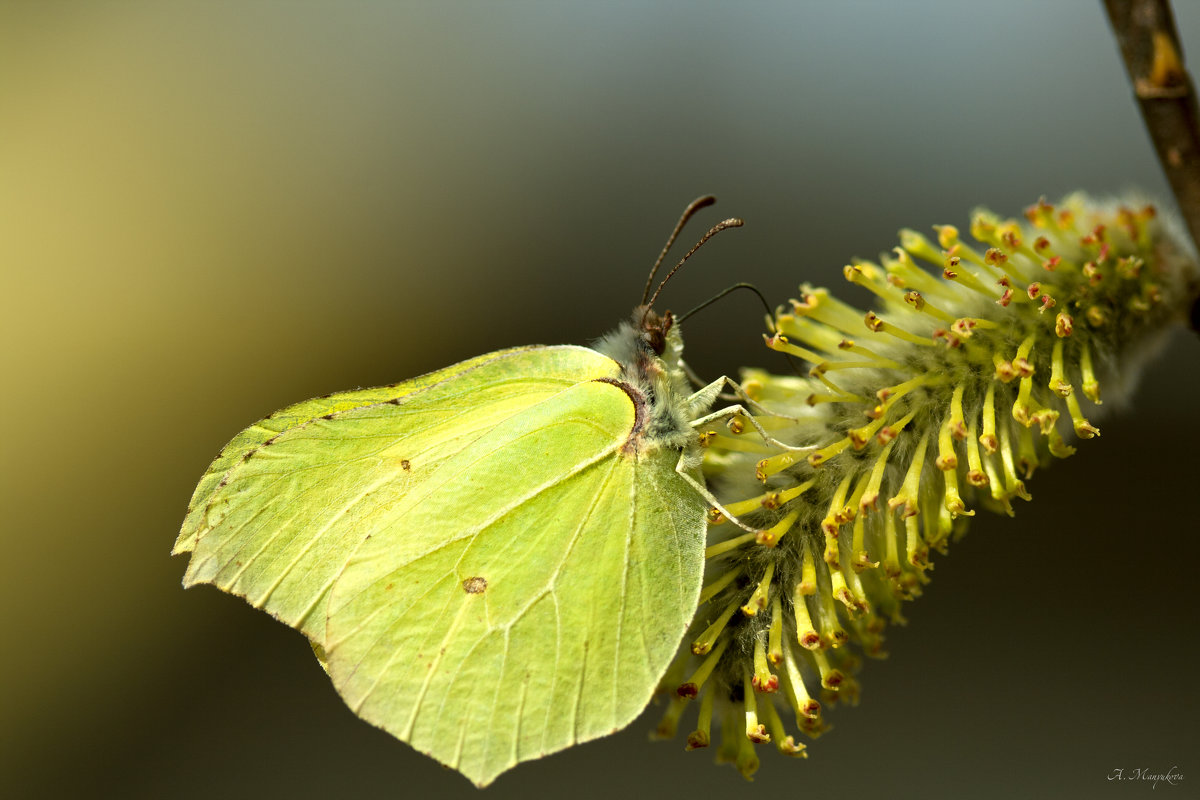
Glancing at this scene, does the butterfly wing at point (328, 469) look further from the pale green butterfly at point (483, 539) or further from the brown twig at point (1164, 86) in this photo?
the brown twig at point (1164, 86)

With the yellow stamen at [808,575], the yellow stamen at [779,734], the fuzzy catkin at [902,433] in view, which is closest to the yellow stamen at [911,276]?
the fuzzy catkin at [902,433]

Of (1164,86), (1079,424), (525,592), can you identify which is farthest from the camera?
(525,592)

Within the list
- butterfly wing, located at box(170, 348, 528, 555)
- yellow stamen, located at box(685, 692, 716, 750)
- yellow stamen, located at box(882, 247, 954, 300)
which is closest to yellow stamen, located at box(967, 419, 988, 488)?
yellow stamen, located at box(882, 247, 954, 300)

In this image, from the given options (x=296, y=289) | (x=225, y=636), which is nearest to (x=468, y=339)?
(x=296, y=289)

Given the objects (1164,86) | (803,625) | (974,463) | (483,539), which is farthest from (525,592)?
(1164,86)

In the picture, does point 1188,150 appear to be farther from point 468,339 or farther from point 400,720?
point 468,339

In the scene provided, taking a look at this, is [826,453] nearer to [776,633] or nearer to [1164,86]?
[776,633]

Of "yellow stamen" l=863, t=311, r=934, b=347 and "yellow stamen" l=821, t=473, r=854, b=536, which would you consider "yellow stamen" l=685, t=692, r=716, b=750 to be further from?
"yellow stamen" l=863, t=311, r=934, b=347
